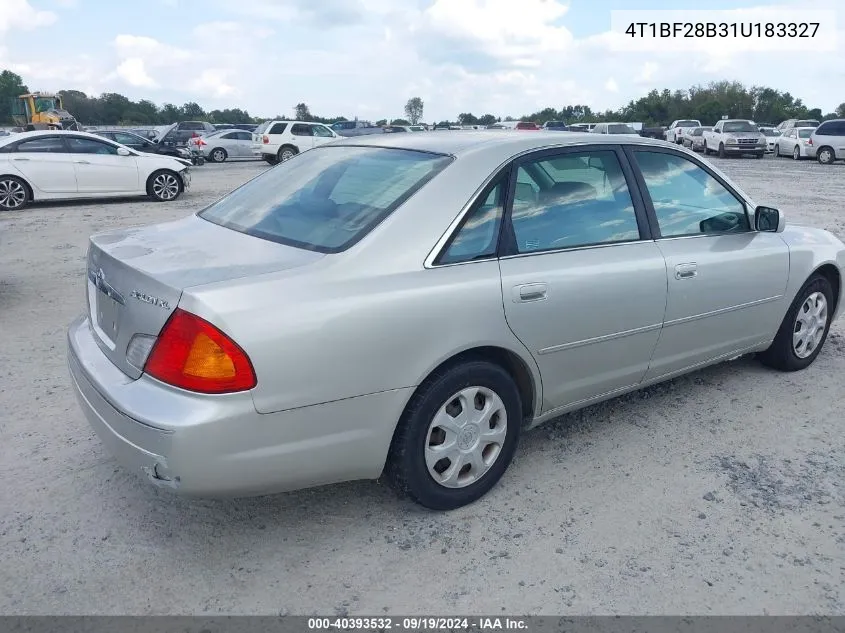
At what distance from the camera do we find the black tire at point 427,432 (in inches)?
110

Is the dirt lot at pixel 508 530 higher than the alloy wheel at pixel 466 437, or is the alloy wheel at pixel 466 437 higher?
the alloy wheel at pixel 466 437

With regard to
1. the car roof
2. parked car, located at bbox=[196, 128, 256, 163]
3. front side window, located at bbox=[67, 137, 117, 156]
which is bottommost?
parked car, located at bbox=[196, 128, 256, 163]

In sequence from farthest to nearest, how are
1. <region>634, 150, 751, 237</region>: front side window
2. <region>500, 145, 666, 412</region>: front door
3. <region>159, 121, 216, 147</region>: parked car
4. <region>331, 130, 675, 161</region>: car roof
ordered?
1. <region>159, 121, 216, 147</region>: parked car
2. <region>634, 150, 751, 237</region>: front side window
3. <region>331, 130, 675, 161</region>: car roof
4. <region>500, 145, 666, 412</region>: front door

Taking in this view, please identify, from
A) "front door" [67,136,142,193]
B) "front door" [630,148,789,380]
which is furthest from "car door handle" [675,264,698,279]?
"front door" [67,136,142,193]

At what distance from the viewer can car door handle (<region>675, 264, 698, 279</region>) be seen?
144 inches

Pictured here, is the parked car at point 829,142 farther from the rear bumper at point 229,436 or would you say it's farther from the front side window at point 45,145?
the rear bumper at point 229,436

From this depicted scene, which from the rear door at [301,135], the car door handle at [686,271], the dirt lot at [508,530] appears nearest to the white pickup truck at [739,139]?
the rear door at [301,135]

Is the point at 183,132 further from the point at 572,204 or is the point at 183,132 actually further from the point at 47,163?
the point at 572,204

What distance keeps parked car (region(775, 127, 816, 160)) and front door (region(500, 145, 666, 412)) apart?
27095 mm

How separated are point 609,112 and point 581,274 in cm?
7897

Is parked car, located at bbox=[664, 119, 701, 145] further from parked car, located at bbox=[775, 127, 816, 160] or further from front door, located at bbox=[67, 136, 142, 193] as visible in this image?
front door, located at bbox=[67, 136, 142, 193]

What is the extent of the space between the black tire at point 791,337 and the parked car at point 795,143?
1000 inches

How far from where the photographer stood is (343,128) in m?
37.6

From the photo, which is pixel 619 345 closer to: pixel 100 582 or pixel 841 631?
pixel 841 631
